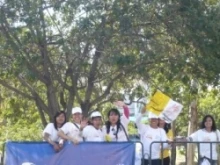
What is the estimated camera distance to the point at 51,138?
10.4 m

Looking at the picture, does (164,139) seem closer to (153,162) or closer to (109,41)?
(153,162)

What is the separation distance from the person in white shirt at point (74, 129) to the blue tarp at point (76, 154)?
159mm

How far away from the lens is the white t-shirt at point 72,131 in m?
10.2

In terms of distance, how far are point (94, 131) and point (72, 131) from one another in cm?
43

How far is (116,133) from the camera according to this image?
10625 millimetres

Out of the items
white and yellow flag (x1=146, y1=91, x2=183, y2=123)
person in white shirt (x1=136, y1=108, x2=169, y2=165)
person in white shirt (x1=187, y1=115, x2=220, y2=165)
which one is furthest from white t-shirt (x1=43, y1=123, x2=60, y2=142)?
person in white shirt (x1=187, y1=115, x2=220, y2=165)

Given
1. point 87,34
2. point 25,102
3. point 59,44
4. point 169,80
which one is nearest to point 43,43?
point 59,44

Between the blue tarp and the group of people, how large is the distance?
0.52ft

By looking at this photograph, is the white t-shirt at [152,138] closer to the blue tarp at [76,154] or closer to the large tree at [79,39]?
the blue tarp at [76,154]

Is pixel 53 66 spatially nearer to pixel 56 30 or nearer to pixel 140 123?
pixel 56 30

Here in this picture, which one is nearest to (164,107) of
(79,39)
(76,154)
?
(76,154)

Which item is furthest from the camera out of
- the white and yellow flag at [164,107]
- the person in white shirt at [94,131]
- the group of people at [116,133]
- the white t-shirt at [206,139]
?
the white and yellow flag at [164,107]

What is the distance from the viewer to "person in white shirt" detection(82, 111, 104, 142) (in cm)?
1040

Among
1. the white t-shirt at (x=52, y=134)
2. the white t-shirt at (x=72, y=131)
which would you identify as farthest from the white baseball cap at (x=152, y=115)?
the white t-shirt at (x=52, y=134)
